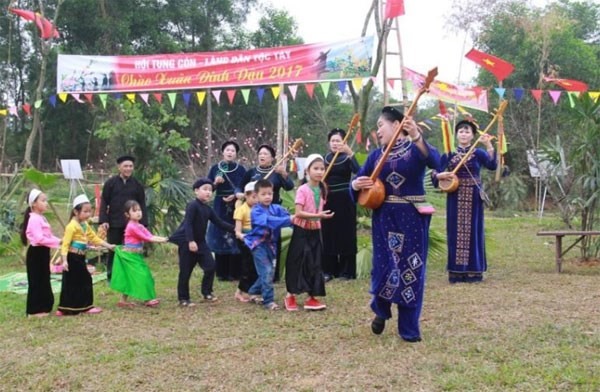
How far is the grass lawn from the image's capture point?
3670mm

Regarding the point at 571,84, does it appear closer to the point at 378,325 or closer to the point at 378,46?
the point at 378,46

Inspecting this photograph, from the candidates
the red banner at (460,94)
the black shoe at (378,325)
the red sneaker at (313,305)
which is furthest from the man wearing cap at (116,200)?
the red banner at (460,94)

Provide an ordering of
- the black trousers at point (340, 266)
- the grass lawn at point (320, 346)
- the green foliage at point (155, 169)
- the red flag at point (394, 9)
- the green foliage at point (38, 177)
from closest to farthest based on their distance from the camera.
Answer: the grass lawn at point (320, 346) → the black trousers at point (340, 266) → the green foliage at point (38, 177) → the green foliage at point (155, 169) → the red flag at point (394, 9)

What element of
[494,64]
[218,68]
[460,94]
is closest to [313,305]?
[494,64]

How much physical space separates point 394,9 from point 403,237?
287 inches

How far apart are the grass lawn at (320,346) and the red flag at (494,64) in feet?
10.7

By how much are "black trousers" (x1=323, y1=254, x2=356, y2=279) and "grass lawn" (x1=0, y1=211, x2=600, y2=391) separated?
20.1 inches

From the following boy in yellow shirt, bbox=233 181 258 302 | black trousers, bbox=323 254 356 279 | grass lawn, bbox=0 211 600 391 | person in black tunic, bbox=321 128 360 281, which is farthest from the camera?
black trousers, bbox=323 254 356 279

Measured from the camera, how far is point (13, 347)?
458 centimetres

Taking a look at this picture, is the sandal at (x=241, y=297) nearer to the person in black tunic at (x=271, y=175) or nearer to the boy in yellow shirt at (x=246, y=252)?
the boy in yellow shirt at (x=246, y=252)

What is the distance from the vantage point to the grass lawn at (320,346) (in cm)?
367

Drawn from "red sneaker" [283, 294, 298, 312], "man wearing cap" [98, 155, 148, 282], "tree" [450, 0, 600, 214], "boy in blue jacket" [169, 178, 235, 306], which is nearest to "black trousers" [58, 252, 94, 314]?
"boy in blue jacket" [169, 178, 235, 306]

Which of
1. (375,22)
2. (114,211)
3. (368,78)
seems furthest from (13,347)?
(375,22)

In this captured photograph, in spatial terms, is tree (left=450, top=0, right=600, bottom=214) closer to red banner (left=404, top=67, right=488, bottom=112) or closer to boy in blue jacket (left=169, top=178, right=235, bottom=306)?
red banner (left=404, top=67, right=488, bottom=112)
